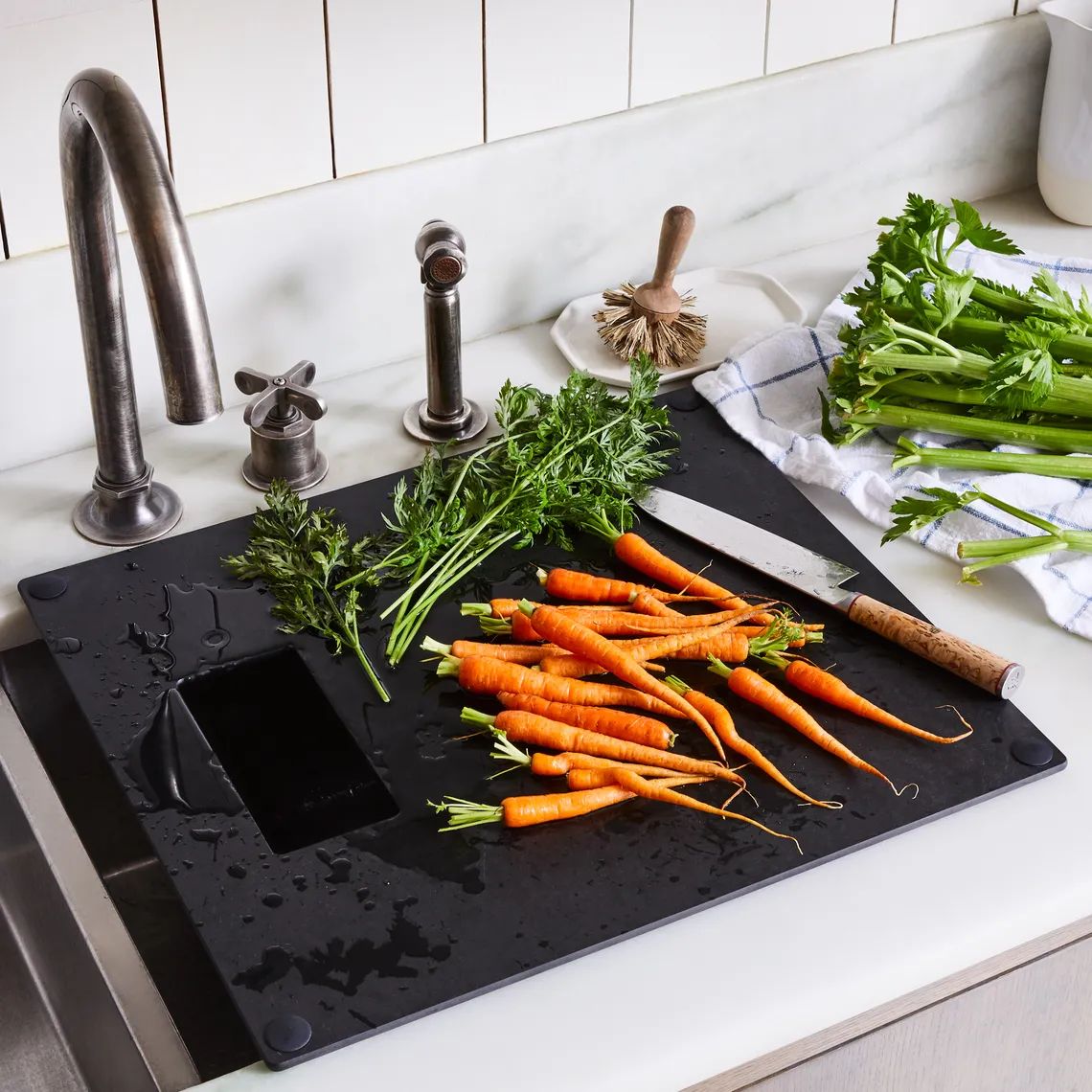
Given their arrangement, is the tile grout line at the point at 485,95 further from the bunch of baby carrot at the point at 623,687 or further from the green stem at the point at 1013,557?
the green stem at the point at 1013,557

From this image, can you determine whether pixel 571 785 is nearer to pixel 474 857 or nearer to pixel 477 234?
pixel 474 857

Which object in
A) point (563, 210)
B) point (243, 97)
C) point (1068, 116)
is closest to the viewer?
point (243, 97)

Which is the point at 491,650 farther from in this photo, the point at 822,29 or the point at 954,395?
the point at 822,29

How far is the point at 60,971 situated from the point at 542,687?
1.46 ft

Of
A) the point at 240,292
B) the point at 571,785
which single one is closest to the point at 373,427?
the point at 240,292

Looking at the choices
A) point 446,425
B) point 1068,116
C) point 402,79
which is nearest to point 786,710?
point 446,425

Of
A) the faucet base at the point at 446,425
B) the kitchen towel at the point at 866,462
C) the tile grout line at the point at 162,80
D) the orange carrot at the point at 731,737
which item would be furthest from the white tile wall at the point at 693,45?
the orange carrot at the point at 731,737

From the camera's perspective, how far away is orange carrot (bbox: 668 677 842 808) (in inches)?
42.9

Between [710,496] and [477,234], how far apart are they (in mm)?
376

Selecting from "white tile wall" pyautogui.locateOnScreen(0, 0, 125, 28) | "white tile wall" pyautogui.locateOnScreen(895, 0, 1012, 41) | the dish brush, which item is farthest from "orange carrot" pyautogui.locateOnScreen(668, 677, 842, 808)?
"white tile wall" pyautogui.locateOnScreen(895, 0, 1012, 41)

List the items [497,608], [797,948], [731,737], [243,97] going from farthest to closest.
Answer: [243,97] → [497,608] → [731,737] → [797,948]

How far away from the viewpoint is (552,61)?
1.46 metres

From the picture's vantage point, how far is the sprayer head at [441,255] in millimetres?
1296

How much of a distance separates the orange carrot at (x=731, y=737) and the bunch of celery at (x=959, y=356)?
1.20ft
